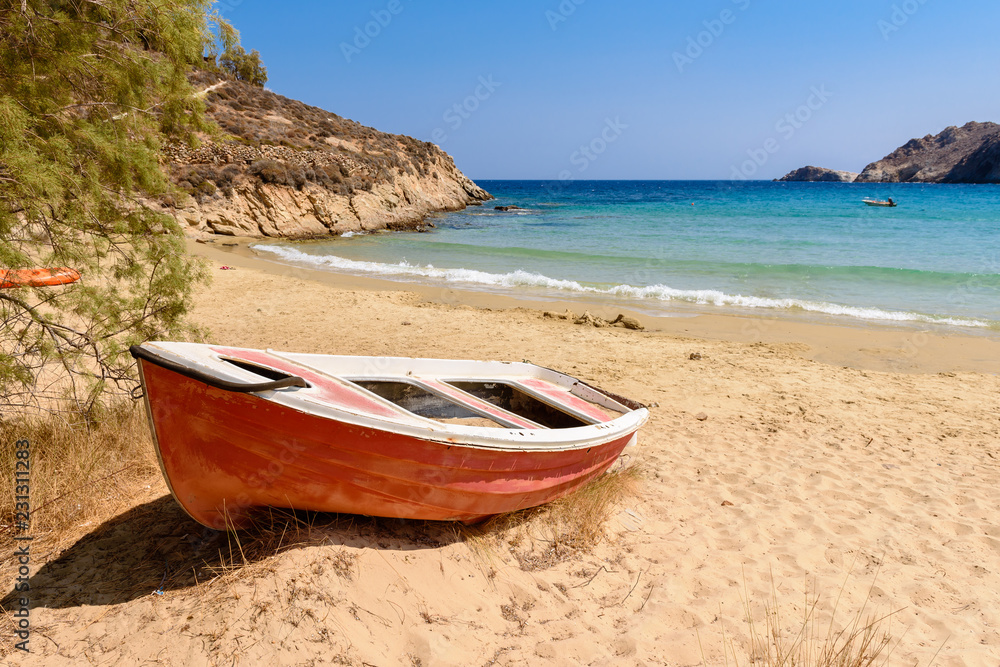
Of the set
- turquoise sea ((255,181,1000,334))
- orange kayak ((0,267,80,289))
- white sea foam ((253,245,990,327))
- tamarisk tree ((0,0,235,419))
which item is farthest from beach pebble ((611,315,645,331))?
orange kayak ((0,267,80,289))

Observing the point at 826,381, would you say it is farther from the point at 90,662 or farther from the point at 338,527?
the point at 90,662

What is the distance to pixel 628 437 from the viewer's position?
16.3 ft

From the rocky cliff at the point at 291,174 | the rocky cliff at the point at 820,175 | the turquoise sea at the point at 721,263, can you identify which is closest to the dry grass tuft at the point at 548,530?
the turquoise sea at the point at 721,263

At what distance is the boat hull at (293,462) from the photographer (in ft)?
10.2

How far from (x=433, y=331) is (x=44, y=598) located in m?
7.25

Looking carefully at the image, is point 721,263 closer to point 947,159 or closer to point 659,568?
point 659,568

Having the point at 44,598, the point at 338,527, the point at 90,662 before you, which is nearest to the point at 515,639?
the point at 338,527

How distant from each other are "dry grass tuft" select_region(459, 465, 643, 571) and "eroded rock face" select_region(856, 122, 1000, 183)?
119m

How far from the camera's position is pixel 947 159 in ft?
363

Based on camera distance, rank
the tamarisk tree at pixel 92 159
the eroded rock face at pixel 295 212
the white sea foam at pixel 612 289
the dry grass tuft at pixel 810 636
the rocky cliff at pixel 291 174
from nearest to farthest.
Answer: the dry grass tuft at pixel 810 636
the tamarisk tree at pixel 92 159
the white sea foam at pixel 612 289
the eroded rock face at pixel 295 212
the rocky cliff at pixel 291 174

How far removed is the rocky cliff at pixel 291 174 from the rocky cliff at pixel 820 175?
133 meters

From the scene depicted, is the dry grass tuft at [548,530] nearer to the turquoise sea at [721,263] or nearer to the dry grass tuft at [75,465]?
the dry grass tuft at [75,465]

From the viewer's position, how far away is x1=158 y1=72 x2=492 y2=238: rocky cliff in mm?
24406

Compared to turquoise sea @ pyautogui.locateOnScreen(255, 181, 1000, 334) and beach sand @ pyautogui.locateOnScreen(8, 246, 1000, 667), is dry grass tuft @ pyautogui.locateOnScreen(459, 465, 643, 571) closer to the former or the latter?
beach sand @ pyautogui.locateOnScreen(8, 246, 1000, 667)
